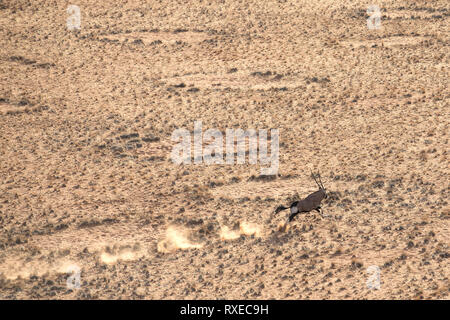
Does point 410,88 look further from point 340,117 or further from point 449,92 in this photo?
point 340,117

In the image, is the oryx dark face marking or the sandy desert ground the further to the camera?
the oryx dark face marking

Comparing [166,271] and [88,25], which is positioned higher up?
[88,25]

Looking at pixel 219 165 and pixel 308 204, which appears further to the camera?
pixel 219 165

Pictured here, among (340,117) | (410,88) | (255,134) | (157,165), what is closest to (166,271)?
(157,165)

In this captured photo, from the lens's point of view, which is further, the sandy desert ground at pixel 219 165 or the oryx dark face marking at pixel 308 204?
the oryx dark face marking at pixel 308 204

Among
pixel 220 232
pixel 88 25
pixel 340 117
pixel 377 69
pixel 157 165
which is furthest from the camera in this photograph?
pixel 88 25

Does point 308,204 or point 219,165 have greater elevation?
point 219,165

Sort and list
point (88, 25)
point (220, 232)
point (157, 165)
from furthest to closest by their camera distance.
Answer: point (88, 25)
point (157, 165)
point (220, 232)


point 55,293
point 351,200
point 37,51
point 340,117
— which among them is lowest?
point 55,293
